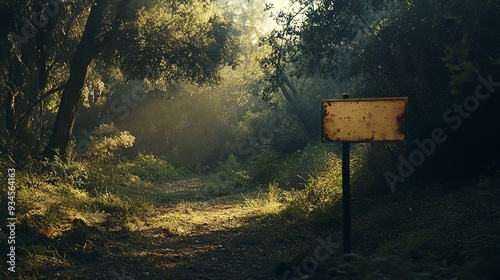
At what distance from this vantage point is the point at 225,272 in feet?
25.4

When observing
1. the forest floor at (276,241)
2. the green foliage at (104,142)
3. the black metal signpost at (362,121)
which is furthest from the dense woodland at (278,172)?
the black metal signpost at (362,121)

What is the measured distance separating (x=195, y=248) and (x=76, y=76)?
7125 mm

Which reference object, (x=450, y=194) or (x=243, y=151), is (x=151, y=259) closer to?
(x=450, y=194)

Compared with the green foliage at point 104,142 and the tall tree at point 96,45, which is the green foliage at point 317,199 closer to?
the tall tree at point 96,45

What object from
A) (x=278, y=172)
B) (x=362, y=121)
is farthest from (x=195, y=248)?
(x=278, y=172)

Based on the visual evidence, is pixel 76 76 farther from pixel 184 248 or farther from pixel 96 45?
pixel 184 248

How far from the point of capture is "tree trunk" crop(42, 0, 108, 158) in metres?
14.0

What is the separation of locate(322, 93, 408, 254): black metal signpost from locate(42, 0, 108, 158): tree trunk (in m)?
9.93

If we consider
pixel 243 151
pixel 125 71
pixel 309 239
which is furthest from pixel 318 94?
pixel 309 239

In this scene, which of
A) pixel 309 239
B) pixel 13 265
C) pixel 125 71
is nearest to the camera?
pixel 13 265

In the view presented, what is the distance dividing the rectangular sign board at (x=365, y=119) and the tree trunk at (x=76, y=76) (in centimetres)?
993

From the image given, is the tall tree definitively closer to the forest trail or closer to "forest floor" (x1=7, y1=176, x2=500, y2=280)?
the forest trail

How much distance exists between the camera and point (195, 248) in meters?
9.27

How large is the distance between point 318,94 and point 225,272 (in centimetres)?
2503
